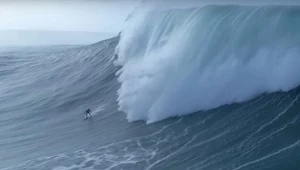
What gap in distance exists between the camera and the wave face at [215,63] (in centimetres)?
1159

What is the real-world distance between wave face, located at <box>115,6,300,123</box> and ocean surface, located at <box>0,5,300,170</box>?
3 cm

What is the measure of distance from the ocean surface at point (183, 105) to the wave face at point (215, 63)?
0.03 meters

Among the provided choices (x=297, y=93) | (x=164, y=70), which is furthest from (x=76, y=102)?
(x=297, y=93)

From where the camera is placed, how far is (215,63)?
12672 mm

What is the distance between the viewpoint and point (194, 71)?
12.9m

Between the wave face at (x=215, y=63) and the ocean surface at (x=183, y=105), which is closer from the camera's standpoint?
the ocean surface at (x=183, y=105)

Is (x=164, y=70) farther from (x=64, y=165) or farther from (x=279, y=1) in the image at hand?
(x=64, y=165)

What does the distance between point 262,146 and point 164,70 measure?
492cm

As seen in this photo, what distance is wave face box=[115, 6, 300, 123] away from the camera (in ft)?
38.0

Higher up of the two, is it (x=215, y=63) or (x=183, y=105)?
(x=215, y=63)

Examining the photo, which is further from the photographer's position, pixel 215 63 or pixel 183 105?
pixel 215 63

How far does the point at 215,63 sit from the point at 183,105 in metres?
1.63

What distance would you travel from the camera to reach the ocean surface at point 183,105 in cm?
923

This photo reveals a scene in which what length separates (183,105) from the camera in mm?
11945
